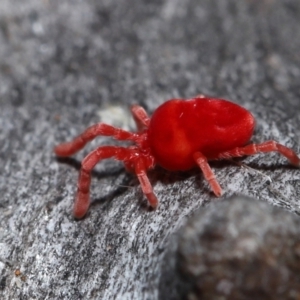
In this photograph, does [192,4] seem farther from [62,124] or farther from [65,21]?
[62,124]

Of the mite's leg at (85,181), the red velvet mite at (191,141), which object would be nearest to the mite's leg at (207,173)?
the red velvet mite at (191,141)

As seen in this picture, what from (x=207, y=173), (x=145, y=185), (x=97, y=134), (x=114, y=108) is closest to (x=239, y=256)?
(x=207, y=173)

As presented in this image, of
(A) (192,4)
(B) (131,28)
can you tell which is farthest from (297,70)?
(B) (131,28)

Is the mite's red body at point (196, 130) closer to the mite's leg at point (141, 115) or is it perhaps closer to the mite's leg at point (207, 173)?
the mite's leg at point (207, 173)

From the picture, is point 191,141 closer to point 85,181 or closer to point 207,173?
point 207,173

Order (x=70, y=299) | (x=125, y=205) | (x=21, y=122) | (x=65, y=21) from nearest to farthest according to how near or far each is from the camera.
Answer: (x=70, y=299) → (x=125, y=205) → (x=21, y=122) → (x=65, y=21)

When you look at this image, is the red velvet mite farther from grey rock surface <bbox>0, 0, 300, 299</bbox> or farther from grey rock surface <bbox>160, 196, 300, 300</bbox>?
grey rock surface <bbox>160, 196, 300, 300</bbox>
